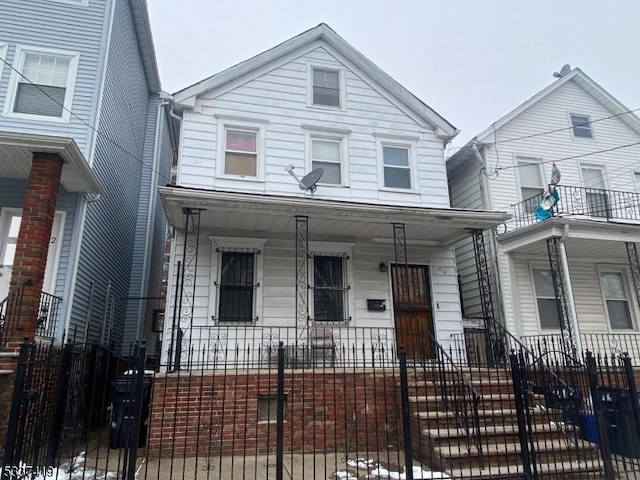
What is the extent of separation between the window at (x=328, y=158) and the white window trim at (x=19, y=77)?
5.06 meters

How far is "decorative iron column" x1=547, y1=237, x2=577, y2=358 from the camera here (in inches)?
365

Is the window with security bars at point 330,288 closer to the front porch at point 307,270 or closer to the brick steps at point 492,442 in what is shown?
the front porch at point 307,270

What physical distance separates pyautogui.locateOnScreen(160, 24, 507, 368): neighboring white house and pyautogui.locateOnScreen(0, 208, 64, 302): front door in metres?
2.01

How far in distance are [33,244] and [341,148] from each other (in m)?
6.51

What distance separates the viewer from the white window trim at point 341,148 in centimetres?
1000

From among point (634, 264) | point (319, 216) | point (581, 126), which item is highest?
point (581, 126)

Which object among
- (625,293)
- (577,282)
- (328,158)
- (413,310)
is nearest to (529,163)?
(577,282)

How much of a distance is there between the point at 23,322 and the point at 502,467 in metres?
6.58

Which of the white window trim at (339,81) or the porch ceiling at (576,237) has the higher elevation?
the white window trim at (339,81)

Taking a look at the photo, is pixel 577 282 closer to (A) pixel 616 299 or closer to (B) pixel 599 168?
(A) pixel 616 299

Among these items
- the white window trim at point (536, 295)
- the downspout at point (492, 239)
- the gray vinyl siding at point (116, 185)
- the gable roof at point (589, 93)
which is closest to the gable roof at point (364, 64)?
the downspout at point (492, 239)

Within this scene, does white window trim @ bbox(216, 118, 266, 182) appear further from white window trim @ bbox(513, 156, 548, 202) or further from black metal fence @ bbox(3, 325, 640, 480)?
white window trim @ bbox(513, 156, 548, 202)

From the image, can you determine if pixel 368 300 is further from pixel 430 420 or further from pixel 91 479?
pixel 91 479

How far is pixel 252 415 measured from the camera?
6.63 meters
